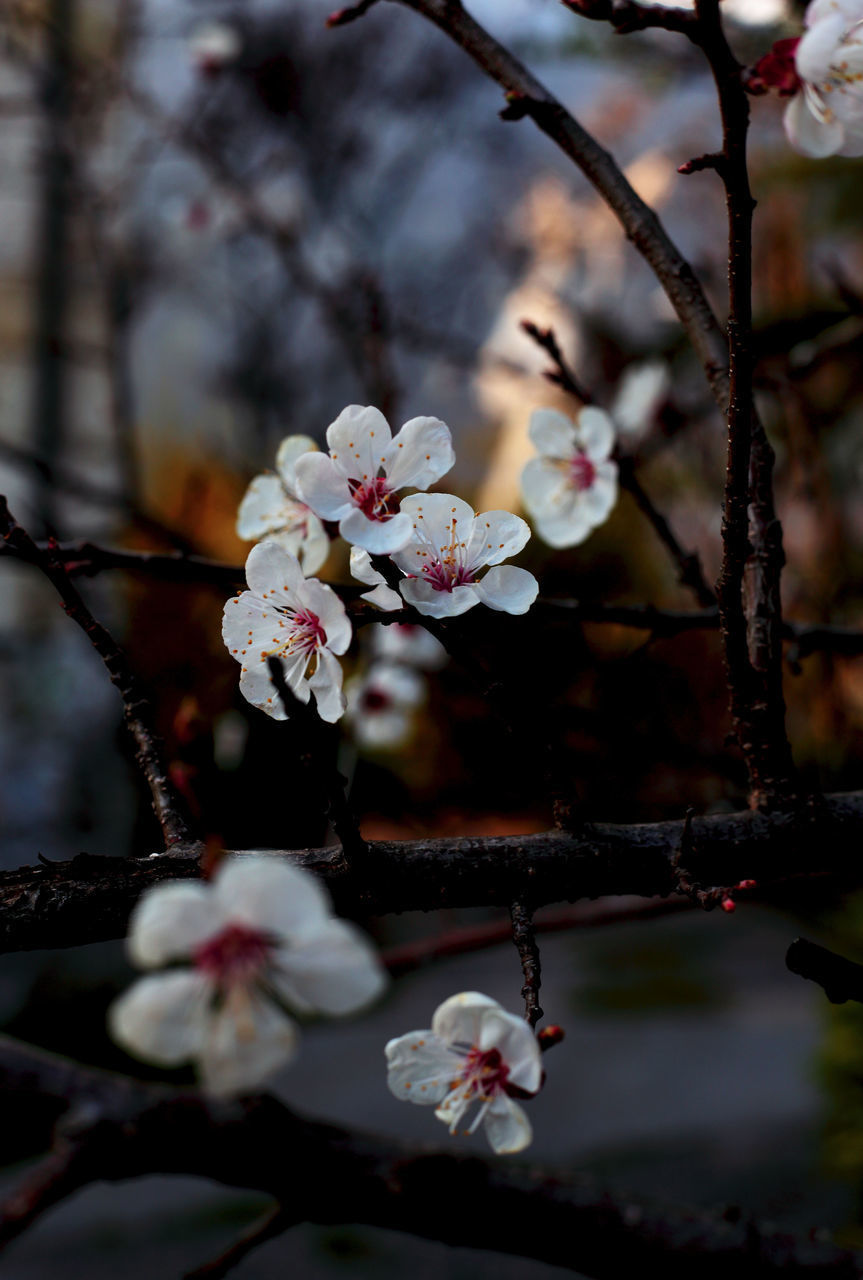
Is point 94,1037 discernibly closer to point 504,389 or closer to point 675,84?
point 504,389

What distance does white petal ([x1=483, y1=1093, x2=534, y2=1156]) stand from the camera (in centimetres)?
26

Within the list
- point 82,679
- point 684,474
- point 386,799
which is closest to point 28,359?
point 82,679

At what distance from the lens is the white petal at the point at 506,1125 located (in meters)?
0.26

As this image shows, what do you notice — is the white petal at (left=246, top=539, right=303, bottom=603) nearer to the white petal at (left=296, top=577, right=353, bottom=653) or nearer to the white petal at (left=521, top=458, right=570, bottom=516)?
the white petal at (left=296, top=577, right=353, bottom=653)

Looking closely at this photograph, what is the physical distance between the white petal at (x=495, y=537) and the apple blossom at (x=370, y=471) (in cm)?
A: 2

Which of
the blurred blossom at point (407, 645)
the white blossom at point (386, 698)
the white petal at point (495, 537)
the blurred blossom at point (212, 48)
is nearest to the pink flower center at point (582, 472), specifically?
the white petal at point (495, 537)

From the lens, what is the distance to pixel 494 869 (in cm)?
28

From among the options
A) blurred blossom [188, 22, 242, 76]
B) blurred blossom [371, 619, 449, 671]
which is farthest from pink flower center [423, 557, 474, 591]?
blurred blossom [188, 22, 242, 76]

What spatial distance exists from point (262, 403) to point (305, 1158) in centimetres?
210

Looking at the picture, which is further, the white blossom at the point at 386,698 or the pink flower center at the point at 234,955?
the white blossom at the point at 386,698

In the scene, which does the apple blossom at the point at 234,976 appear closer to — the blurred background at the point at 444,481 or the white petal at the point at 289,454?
the blurred background at the point at 444,481

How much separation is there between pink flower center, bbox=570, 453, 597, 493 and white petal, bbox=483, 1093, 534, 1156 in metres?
0.32

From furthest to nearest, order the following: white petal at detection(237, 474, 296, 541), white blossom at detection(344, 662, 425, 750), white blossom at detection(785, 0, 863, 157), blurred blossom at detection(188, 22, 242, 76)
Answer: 1. blurred blossom at detection(188, 22, 242, 76)
2. white blossom at detection(344, 662, 425, 750)
3. white petal at detection(237, 474, 296, 541)
4. white blossom at detection(785, 0, 863, 157)

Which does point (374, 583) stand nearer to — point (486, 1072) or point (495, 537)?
point (495, 537)
